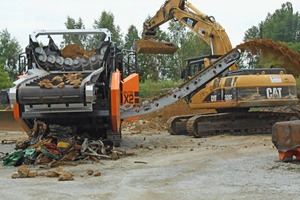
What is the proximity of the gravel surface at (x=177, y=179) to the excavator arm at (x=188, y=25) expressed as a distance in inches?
241

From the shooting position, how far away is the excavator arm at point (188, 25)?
55.8 ft

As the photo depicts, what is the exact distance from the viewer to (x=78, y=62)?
12.4m

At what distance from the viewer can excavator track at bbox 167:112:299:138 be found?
50.9 feet

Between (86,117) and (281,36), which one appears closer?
(86,117)

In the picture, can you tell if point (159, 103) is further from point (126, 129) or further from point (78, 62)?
point (126, 129)

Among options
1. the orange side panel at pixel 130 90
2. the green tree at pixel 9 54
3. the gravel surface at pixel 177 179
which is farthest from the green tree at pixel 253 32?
the gravel surface at pixel 177 179

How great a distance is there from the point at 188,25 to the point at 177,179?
11041 millimetres

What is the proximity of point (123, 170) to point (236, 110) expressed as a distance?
7768mm

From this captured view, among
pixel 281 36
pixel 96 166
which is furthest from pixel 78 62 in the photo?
pixel 281 36

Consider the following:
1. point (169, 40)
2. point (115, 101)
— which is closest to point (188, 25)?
point (115, 101)

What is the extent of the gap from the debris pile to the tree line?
28681 millimetres

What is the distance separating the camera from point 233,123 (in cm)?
1570

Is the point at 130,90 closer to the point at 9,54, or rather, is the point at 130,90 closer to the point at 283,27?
the point at 9,54

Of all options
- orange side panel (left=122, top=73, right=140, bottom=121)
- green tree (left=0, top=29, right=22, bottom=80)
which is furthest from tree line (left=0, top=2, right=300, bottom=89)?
orange side panel (left=122, top=73, right=140, bottom=121)
